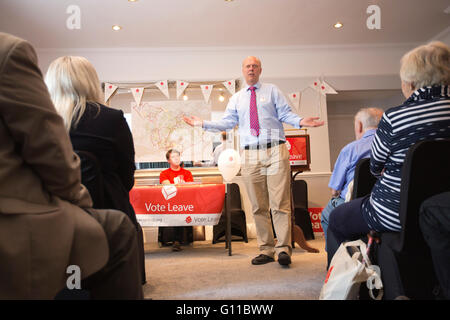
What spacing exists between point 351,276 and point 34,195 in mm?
1099

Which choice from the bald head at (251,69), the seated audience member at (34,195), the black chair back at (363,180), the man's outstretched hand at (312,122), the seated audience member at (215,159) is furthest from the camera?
the seated audience member at (215,159)

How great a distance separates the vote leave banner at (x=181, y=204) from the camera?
3613mm

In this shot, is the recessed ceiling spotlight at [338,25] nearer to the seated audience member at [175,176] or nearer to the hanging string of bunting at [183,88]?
the hanging string of bunting at [183,88]

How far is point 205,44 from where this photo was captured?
18.0 feet

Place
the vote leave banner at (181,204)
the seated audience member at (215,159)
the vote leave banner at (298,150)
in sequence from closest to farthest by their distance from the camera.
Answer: the vote leave banner at (181,204), the vote leave banner at (298,150), the seated audience member at (215,159)

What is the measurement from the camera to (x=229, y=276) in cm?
258

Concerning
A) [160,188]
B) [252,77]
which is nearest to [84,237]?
[252,77]

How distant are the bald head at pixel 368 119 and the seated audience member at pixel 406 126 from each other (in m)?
Result: 0.97

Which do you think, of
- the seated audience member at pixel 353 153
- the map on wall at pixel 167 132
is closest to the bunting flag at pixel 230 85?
the map on wall at pixel 167 132

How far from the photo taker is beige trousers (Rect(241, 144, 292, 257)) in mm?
2934

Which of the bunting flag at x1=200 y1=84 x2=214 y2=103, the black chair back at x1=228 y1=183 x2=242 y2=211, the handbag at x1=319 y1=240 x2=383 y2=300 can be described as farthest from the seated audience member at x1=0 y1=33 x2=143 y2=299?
the bunting flag at x1=200 y1=84 x2=214 y2=103

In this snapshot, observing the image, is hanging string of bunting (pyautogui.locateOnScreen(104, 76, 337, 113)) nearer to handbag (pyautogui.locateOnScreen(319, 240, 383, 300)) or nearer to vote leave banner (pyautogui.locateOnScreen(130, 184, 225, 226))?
vote leave banner (pyautogui.locateOnScreen(130, 184, 225, 226))

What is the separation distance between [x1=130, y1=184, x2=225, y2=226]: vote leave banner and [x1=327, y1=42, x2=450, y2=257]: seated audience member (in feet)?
7.07

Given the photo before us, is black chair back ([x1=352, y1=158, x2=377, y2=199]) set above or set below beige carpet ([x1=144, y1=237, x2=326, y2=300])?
above
